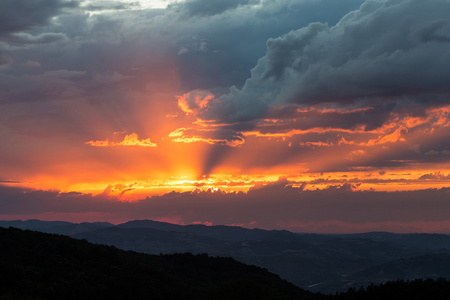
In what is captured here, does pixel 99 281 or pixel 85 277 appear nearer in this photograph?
pixel 85 277

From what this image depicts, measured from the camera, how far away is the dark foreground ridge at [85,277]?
83.4 metres

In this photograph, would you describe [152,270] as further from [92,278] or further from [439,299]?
[439,299]

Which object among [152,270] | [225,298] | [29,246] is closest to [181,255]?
[152,270]

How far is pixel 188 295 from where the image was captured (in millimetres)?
104875

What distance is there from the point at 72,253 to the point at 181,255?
6719 cm

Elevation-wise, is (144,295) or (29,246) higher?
(29,246)

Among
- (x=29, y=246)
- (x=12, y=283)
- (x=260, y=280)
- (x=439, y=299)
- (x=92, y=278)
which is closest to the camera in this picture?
(x=439, y=299)

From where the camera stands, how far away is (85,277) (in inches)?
3944

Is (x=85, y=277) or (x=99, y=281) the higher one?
(x=85, y=277)

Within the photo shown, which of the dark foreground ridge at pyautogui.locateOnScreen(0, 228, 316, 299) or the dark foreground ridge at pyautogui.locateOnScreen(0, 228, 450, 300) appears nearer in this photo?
the dark foreground ridge at pyautogui.locateOnScreen(0, 228, 450, 300)

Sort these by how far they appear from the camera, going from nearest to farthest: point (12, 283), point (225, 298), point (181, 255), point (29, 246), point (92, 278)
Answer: point (225, 298) < point (12, 283) < point (92, 278) < point (29, 246) < point (181, 255)

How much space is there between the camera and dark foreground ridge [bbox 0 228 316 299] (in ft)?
274

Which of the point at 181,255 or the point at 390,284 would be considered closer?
the point at 390,284

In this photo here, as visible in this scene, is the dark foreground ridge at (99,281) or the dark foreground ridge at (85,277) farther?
the dark foreground ridge at (85,277)
